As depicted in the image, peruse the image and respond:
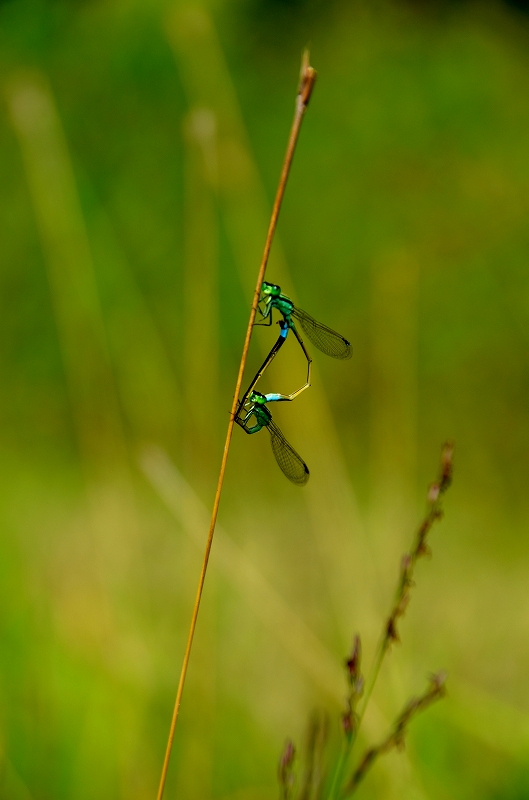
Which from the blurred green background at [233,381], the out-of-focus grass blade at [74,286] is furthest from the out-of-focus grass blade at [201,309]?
the out-of-focus grass blade at [74,286]

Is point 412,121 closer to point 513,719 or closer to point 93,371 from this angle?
point 93,371

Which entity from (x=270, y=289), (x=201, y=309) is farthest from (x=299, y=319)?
(x=201, y=309)

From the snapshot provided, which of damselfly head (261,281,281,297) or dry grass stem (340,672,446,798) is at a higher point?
damselfly head (261,281,281,297)

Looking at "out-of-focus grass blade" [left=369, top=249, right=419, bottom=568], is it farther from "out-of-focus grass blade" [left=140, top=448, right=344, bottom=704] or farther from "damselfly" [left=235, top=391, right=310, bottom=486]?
"damselfly" [left=235, top=391, right=310, bottom=486]

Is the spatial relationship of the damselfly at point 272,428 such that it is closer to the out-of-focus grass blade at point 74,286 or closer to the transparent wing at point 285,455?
the transparent wing at point 285,455

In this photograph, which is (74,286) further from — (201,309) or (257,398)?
(257,398)

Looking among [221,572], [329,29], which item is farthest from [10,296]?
[329,29]

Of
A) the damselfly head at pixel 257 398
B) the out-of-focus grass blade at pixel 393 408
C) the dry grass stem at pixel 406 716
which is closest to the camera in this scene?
the dry grass stem at pixel 406 716

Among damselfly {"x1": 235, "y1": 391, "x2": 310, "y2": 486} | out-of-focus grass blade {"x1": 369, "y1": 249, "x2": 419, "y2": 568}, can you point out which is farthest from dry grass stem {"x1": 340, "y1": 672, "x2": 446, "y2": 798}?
out-of-focus grass blade {"x1": 369, "y1": 249, "x2": 419, "y2": 568}
